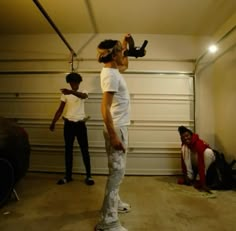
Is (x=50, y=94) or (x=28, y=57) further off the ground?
(x=28, y=57)

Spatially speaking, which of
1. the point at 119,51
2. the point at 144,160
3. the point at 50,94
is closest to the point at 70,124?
the point at 50,94

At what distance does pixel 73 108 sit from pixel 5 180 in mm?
1385

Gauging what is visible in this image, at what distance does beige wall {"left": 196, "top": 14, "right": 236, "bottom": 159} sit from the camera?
11.7ft

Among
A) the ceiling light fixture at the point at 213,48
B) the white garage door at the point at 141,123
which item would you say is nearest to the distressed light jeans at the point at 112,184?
the white garage door at the point at 141,123

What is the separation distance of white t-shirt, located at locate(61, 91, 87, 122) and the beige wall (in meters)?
1.93

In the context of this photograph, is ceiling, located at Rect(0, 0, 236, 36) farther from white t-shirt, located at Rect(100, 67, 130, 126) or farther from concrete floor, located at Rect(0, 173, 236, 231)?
concrete floor, located at Rect(0, 173, 236, 231)

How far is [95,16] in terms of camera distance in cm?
362

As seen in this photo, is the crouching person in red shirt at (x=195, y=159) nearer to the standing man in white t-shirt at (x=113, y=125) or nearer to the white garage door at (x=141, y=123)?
the white garage door at (x=141, y=123)

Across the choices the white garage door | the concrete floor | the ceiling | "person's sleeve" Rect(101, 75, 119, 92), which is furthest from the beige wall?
"person's sleeve" Rect(101, 75, 119, 92)

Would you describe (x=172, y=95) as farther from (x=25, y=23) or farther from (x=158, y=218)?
(x=25, y=23)

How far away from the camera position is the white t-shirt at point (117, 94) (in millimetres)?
1914

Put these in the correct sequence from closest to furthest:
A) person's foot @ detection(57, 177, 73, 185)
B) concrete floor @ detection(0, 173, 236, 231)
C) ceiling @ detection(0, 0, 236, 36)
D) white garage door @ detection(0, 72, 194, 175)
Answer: concrete floor @ detection(0, 173, 236, 231)
ceiling @ detection(0, 0, 236, 36)
person's foot @ detection(57, 177, 73, 185)
white garage door @ detection(0, 72, 194, 175)

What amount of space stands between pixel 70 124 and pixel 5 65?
6.05 ft

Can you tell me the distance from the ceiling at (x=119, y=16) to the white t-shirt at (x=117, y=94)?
1.66 meters
